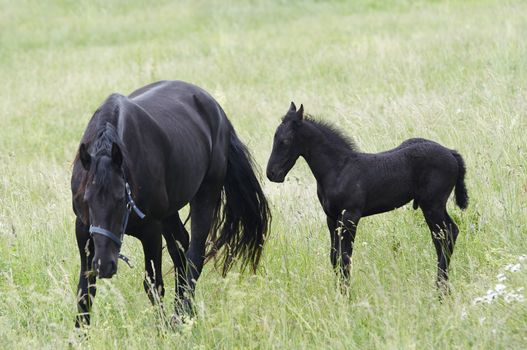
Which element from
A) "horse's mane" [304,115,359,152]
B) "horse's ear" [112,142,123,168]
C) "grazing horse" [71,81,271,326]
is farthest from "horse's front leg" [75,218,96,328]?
"horse's mane" [304,115,359,152]

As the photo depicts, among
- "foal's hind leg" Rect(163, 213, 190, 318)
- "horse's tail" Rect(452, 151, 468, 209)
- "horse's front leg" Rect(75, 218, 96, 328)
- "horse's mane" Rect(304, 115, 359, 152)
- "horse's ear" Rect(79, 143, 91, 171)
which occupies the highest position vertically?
"horse's ear" Rect(79, 143, 91, 171)

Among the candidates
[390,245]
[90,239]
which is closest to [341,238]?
[390,245]

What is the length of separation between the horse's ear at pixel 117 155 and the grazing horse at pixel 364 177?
131 centimetres

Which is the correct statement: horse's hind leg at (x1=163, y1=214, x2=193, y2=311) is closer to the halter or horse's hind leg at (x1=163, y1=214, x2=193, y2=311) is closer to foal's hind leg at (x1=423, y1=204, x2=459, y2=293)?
the halter

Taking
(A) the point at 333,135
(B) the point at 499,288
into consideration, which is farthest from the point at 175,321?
(B) the point at 499,288

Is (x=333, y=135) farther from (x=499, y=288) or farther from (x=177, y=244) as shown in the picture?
(x=499, y=288)

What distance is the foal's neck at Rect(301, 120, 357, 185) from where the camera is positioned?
4.79 metres

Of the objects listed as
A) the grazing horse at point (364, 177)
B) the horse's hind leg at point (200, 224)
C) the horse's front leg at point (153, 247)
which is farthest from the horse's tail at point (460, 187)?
the horse's front leg at point (153, 247)

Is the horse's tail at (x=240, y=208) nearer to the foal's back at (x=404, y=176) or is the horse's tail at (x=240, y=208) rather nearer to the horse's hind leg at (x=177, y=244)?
the horse's hind leg at (x=177, y=244)

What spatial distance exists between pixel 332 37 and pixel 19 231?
35.8 feet

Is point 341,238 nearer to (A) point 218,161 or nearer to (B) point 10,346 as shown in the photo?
(A) point 218,161

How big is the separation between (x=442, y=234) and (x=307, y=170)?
3.34 m

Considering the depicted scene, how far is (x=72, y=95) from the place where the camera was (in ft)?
41.2

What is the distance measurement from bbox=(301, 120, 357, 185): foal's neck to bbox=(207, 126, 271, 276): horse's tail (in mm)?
1105
